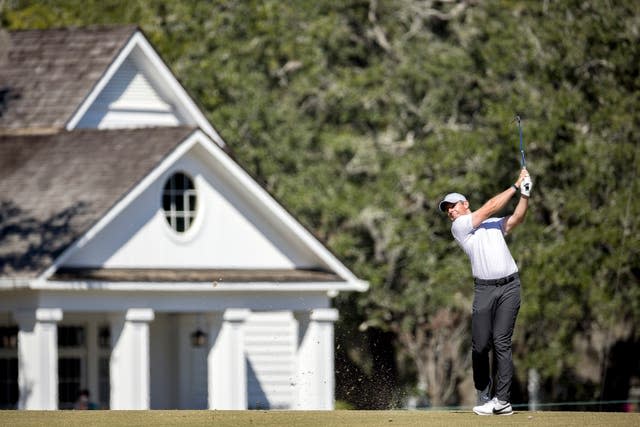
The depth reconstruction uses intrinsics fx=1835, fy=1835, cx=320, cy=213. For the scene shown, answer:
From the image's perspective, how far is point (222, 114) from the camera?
4181 centimetres

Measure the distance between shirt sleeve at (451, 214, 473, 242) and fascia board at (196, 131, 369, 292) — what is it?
1549 cm

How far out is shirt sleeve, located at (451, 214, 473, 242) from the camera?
1559cm

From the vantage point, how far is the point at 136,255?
3053cm

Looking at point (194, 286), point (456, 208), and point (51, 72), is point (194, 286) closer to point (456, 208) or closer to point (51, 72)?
point (51, 72)

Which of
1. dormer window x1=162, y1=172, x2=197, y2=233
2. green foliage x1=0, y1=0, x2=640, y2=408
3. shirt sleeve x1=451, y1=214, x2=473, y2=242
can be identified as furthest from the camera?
green foliage x1=0, y1=0, x2=640, y2=408

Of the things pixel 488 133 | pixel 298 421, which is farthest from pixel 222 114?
pixel 298 421

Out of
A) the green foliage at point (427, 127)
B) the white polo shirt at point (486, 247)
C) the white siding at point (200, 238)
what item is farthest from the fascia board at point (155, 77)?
the white polo shirt at point (486, 247)

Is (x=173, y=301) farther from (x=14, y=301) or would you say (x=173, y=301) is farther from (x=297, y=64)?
(x=297, y=64)

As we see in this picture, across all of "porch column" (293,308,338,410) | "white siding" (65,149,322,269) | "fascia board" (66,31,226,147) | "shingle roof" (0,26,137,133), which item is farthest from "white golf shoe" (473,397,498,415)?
"shingle roof" (0,26,137,133)

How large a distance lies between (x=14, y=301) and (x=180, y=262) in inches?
128

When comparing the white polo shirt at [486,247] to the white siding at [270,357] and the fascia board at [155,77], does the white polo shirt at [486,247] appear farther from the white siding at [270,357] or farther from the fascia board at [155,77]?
the white siding at [270,357]

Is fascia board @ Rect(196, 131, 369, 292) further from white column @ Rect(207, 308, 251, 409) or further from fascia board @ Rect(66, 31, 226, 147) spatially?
white column @ Rect(207, 308, 251, 409)

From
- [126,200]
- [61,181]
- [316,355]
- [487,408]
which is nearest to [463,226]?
[487,408]

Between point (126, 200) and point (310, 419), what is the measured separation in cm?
1426
